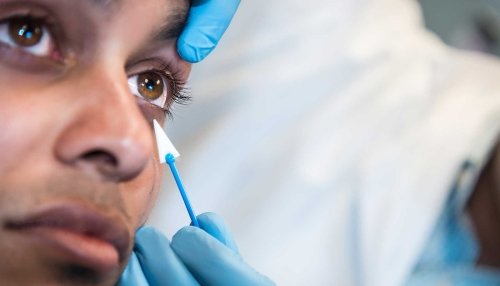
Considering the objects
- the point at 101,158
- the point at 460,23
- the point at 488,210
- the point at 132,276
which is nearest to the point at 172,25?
the point at 101,158

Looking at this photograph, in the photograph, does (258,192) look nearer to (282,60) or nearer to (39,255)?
(282,60)

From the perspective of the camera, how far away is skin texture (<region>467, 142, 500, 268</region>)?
121 centimetres

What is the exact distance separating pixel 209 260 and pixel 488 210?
0.74 metres

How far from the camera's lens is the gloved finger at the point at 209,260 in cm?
66

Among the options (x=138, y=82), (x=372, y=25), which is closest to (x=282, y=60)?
(x=372, y=25)

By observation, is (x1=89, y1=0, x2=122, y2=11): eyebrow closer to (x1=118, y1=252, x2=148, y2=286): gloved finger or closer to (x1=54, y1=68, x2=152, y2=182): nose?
(x1=54, y1=68, x2=152, y2=182): nose

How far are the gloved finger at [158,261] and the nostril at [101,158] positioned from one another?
17 cm

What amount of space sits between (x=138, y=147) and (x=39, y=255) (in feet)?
0.38

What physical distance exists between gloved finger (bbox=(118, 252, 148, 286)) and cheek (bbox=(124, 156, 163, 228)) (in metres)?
0.04

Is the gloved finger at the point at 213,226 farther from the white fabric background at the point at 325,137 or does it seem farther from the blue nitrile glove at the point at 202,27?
the white fabric background at the point at 325,137

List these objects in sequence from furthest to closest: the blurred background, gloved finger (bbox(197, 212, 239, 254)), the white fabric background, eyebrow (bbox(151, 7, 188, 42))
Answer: the blurred background
the white fabric background
gloved finger (bbox(197, 212, 239, 254))
eyebrow (bbox(151, 7, 188, 42))

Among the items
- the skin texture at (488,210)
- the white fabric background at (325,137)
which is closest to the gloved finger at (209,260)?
the white fabric background at (325,137)

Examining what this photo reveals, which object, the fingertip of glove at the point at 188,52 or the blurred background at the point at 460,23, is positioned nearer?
the fingertip of glove at the point at 188,52

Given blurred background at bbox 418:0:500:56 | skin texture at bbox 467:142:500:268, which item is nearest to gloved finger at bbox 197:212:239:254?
skin texture at bbox 467:142:500:268
